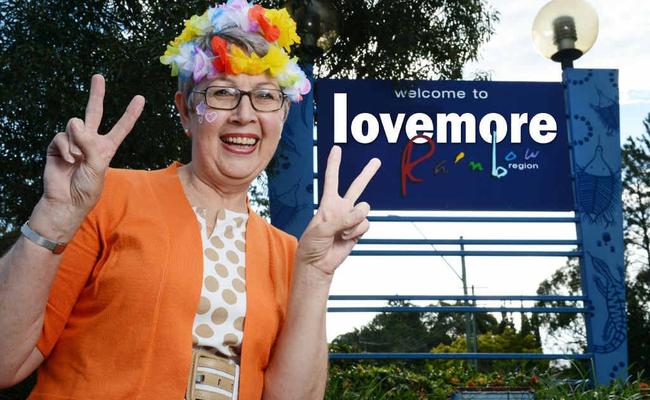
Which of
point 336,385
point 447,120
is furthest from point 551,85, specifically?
point 336,385

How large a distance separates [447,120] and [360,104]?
2.83 ft

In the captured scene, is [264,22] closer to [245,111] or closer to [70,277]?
[245,111]

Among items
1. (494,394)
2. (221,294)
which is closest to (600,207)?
(494,394)

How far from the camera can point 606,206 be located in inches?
267

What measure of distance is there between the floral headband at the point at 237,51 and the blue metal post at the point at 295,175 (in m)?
4.14

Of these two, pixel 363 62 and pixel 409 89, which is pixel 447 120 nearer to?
pixel 409 89

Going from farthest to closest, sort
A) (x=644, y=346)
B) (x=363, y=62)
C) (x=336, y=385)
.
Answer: (x=644, y=346) < (x=363, y=62) < (x=336, y=385)

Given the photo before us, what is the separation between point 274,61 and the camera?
1943 mm

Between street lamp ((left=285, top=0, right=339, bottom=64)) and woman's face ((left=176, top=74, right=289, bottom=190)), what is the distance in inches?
179

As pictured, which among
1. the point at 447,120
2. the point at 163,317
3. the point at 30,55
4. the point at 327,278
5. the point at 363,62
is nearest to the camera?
the point at 163,317

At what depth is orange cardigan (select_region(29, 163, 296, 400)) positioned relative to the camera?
5.26 ft

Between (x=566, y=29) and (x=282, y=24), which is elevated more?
(x=566, y=29)

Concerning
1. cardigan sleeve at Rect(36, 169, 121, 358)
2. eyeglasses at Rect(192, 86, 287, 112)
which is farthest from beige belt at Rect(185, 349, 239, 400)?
eyeglasses at Rect(192, 86, 287, 112)

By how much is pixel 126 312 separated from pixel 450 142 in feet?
18.1
